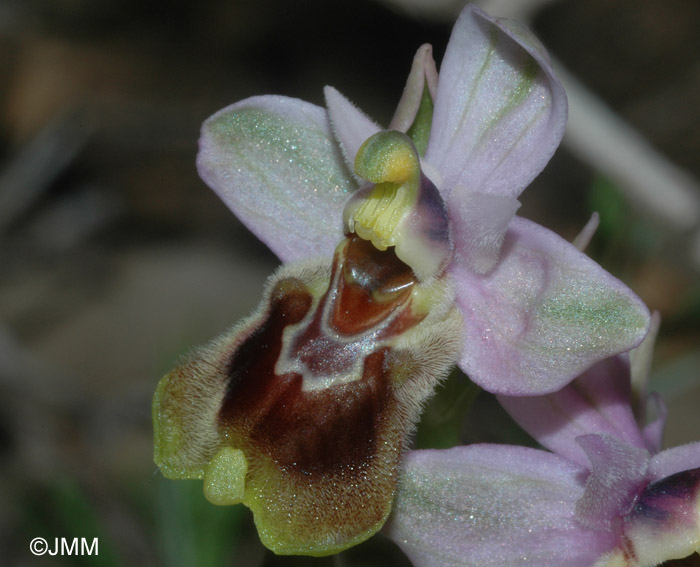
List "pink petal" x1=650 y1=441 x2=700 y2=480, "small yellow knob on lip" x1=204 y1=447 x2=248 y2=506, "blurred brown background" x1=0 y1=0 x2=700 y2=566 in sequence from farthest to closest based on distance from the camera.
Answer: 1. "blurred brown background" x1=0 y1=0 x2=700 y2=566
2. "pink petal" x1=650 y1=441 x2=700 y2=480
3. "small yellow knob on lip" x1=204 y1=447 x2=248 y2=506

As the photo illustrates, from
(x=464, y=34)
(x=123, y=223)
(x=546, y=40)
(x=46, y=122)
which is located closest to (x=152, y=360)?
(x=123, y=223)

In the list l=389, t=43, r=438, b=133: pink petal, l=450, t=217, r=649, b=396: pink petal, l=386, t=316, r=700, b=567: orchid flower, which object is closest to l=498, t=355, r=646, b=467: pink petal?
l=386, t=316, r=700, b=567: orchid flower

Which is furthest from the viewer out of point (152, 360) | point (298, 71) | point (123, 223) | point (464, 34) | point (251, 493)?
point (298, 71)

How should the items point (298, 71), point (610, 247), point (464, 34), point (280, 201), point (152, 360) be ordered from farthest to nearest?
point (298, 71), point (152, 360), point (610, 247), point (280, 201), point (464, 34)

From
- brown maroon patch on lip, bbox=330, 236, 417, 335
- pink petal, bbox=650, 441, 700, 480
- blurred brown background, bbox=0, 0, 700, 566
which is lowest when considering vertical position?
blurred brown background, bbox=0, 0, 700, 566

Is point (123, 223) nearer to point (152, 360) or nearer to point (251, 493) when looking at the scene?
point (152, 360)

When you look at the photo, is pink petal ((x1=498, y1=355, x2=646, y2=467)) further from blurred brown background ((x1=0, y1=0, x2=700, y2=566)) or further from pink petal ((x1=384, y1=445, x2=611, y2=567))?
blurred brown background ((x1=0, y1=0, x2=700, y2=566))

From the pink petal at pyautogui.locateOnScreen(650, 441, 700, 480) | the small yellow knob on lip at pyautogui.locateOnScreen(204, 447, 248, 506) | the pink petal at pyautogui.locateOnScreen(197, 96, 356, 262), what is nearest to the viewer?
the small yellow knob on lip at pyautogui.locateOnScreen(204, 447, 248, 506)

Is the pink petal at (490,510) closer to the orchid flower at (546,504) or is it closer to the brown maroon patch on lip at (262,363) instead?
the orchid flower at (546,504)

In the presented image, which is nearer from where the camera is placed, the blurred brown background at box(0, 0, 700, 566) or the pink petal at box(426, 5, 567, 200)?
the pink petal at box(426, 5, 567, 200)
